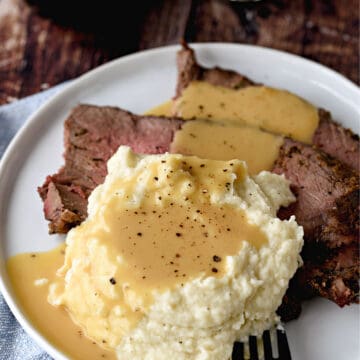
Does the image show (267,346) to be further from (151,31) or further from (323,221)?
(151,31)

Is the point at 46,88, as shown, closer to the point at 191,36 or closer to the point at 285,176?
the point at 191,36

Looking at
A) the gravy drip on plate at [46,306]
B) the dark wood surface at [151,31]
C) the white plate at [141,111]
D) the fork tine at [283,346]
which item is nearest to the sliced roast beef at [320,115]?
the white plate at [141,111]

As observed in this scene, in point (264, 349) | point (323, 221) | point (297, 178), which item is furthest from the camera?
point (297, 178)

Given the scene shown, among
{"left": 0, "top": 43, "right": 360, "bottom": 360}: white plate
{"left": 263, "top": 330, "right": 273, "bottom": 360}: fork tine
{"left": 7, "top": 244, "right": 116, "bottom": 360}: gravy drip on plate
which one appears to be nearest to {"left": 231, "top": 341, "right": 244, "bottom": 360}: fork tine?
{"left": 263, "top": 330, "right": 273, "bottom": 360}: fork tine

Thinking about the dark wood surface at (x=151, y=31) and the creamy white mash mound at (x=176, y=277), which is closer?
the creamy white mash mound at (x=176, y=277)

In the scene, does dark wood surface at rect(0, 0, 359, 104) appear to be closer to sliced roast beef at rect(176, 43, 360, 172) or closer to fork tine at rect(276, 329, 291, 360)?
sliced roast beef at rect(176, 43, 360, 172)

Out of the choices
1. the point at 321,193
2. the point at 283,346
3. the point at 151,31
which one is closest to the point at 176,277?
the point at 283,346

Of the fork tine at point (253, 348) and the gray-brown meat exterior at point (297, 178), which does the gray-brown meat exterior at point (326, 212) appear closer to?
the gray-brown meat exterior at point (297, 178)
